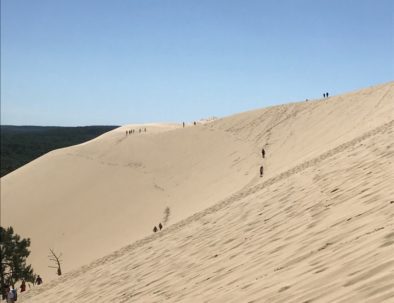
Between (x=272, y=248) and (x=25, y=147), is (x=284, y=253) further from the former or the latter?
(x=25, y=147)

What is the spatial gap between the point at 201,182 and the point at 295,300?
108ft

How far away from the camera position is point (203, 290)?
608cm

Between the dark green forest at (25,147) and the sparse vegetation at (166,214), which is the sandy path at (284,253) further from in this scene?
the dark green forest at (25,147)

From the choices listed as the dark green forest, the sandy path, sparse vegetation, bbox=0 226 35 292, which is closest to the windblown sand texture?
the sandy path

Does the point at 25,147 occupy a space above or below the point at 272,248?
above

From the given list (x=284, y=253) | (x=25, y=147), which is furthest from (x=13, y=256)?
(x=25, y=147)

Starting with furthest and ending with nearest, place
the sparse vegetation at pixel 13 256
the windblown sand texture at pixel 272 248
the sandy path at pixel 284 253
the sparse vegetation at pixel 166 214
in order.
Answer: the sparse vegetation at pixel 166 214
the sparse vegetation at pixel 13 256
the windblown sand texture at pixel 272 248
the sandy path at pixel 284 253

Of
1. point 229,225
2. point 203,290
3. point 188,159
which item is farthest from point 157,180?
point 203,290

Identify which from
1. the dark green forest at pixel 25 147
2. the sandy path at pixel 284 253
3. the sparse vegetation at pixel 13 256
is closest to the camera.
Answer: the sandy path at pixel 284 253

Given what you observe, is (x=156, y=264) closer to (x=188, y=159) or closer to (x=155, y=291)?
(x=155, y=291)

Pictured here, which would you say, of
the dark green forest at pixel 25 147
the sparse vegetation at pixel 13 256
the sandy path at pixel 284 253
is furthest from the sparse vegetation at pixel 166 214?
the dark green forest at pixel 25 147

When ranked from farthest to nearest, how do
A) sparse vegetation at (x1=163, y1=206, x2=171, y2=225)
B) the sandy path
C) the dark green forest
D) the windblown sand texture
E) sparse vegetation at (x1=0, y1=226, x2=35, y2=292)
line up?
the dark green forest < sparse vegetation at (x1=163, y1=206, x2=171, y2=225) < sparse vegetation at (x1=0, y1=226, x2=35, y2=292) < the windblown sand texture < the sandy path

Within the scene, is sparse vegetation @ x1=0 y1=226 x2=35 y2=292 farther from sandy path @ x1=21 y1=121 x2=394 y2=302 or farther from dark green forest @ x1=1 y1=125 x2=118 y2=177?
dark green forest @ x1=1 y1=125 x2=118 y2=177

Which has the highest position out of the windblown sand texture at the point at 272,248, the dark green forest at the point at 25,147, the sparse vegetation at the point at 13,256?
the dark green forest at the point at 25,147
